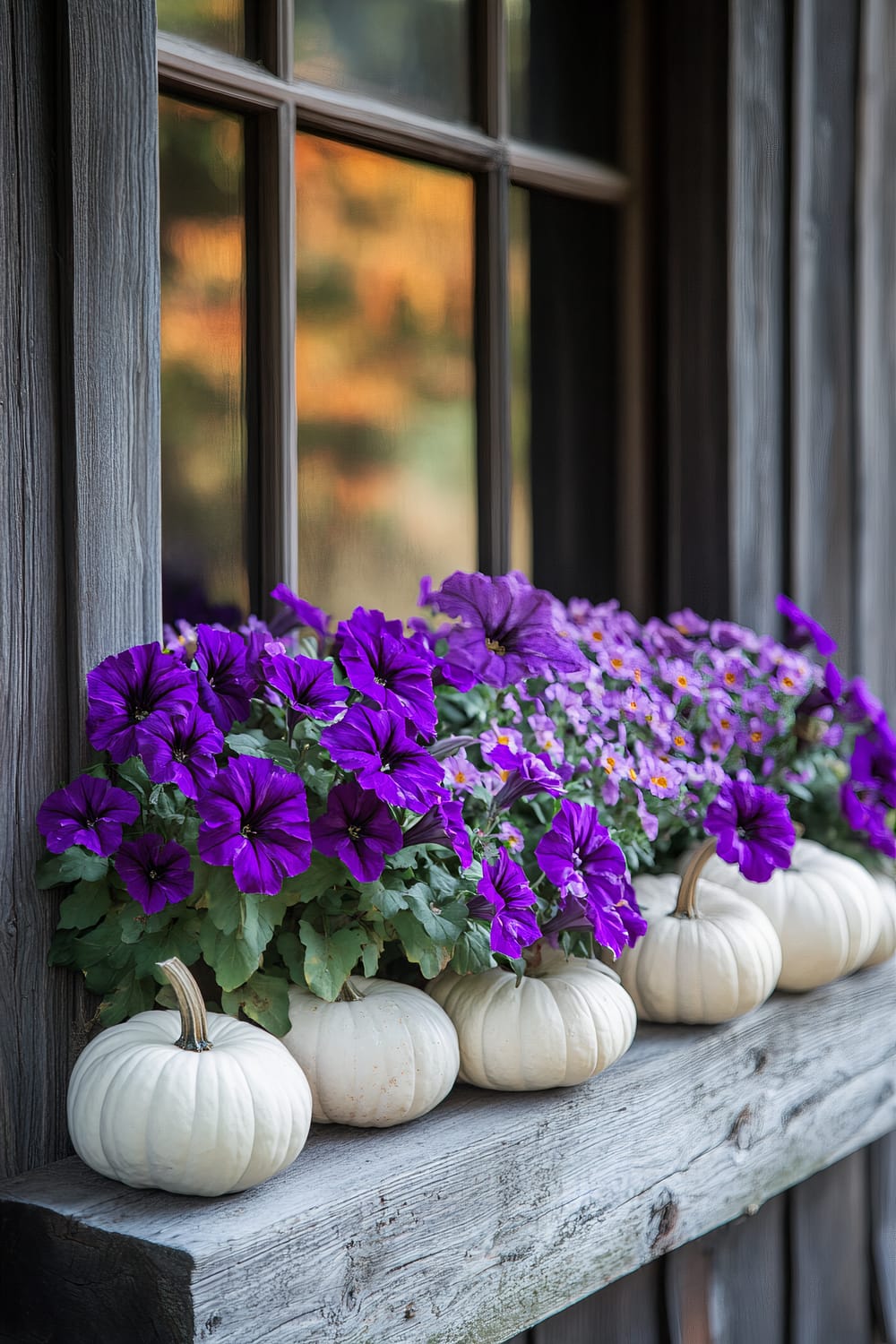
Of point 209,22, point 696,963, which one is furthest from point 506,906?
point 209,22

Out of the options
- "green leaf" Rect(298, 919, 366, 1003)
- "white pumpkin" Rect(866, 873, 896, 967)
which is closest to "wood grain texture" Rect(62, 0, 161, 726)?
"green leaf" Rect(298, 919, 366, 1003)

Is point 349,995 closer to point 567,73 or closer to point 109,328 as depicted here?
point 109,328

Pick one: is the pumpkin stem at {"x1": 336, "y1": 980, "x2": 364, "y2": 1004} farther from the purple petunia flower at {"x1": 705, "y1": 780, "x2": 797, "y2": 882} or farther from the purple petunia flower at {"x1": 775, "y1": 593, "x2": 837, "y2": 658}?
the purple petunia flower at {"x1": 775, "y1": 593, "x2": 837, "y2": 658}

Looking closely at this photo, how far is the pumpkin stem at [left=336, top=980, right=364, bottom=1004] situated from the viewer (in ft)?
4.69

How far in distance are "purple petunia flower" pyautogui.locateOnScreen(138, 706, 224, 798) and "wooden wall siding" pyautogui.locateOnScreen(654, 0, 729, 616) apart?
50.9 inches

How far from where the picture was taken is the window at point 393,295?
1766mm

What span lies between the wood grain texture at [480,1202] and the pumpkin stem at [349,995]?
147 mm

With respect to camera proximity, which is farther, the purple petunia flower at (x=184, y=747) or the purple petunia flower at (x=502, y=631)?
the purple petunia flower at (x=502, y=631)

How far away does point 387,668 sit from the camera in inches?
57.4

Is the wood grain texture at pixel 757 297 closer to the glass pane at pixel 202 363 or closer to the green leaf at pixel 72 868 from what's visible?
the glass pane at pixel 202 363

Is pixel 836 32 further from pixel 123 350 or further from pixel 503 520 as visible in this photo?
pixel 123 350

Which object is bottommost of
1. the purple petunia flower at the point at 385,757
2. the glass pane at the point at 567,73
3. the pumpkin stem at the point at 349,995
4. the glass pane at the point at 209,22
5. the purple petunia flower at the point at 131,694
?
the pumpkin stem at the point at 349,995

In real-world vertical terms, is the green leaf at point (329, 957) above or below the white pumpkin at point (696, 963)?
above

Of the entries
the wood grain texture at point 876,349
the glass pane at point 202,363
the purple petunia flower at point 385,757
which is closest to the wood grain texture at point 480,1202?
the purple petunia flower at point 385,757
